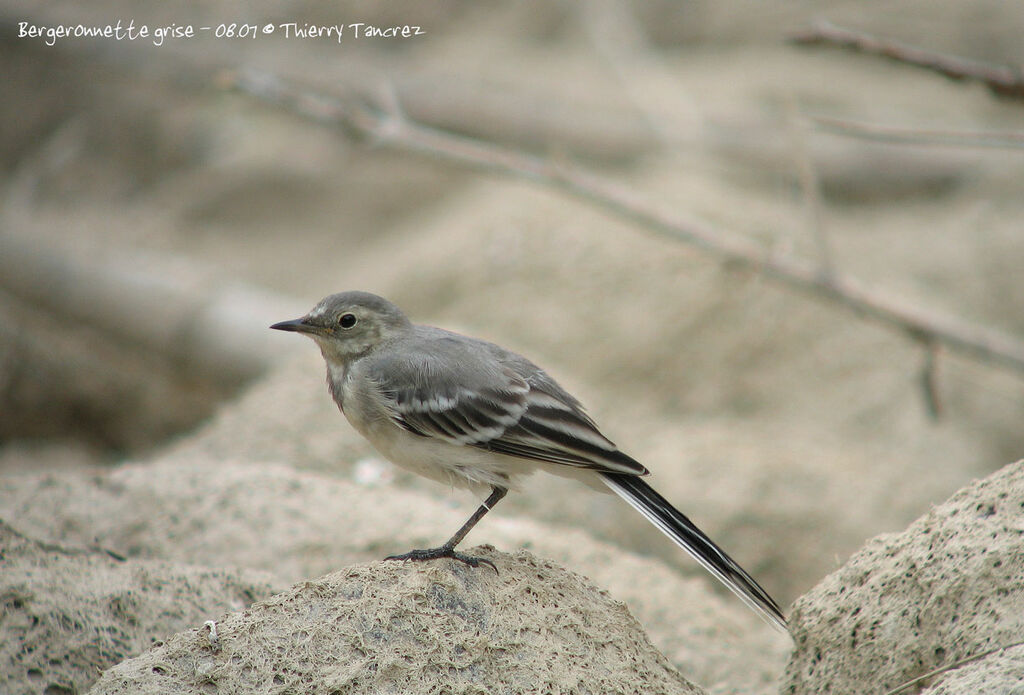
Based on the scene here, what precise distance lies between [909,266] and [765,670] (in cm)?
Result: 609

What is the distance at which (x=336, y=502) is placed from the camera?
5750mm

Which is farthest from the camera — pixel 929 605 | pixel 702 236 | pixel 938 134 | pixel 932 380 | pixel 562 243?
pixel 562 243

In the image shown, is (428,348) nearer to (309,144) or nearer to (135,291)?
(135,291)

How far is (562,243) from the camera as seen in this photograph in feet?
33.0

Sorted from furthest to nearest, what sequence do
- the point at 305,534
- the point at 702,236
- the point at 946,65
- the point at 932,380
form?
the point at 702,236, the point at 932,380, the point at 305,534, the point at 946,65

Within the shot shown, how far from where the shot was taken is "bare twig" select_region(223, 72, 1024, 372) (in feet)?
24.2

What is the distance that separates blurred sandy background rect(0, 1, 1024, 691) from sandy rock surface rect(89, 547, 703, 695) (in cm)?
209

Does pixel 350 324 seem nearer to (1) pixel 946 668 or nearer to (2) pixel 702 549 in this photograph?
(2) pixel 702 549

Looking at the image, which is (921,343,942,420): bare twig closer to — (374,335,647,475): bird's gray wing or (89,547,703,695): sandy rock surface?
(374,335,647,475): bird's gray wing

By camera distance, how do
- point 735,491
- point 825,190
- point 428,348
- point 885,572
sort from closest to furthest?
point 885,572 < point 428,348 < point 735,491 < point 825,190

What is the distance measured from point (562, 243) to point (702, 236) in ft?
8.28

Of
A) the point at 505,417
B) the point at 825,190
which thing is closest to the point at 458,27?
the point at 825,190

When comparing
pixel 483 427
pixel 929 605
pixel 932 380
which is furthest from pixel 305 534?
pixel 932 380

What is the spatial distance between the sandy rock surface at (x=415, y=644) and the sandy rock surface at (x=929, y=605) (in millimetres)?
522
